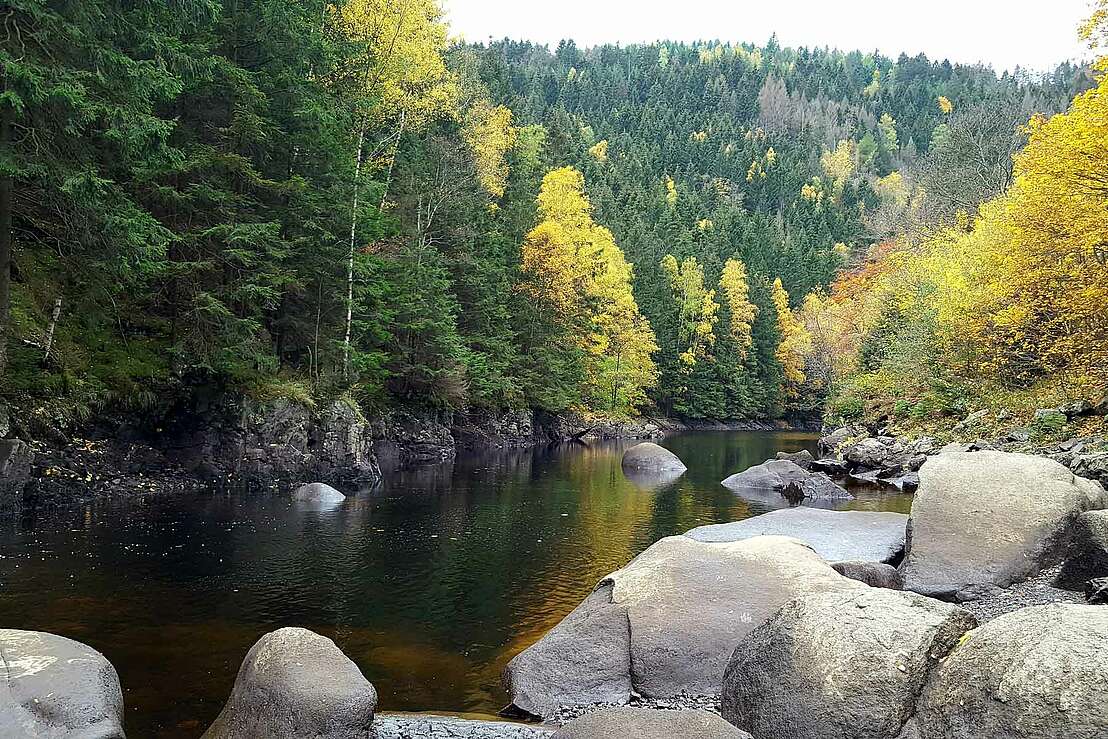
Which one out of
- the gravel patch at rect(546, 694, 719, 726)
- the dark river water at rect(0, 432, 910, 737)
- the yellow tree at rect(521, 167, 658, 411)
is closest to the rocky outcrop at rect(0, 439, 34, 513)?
the dark river water at rect(0, 432, 910, 737)

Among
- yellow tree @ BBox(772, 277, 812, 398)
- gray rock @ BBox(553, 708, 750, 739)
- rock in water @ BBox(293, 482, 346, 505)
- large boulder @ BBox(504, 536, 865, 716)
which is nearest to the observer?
gray rock @ BBox(553, 708, 750, 739)

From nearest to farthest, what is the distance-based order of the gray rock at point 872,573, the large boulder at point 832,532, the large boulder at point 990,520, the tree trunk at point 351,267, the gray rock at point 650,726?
the gray rock at point 650,726, the large boulder at point 990,520, the gray rock at point 872,573, the large boulder at point 832,532, the tree trunk at point 351,267

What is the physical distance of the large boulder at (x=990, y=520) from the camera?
12.1 meters

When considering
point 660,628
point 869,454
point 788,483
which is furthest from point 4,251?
point 869,454

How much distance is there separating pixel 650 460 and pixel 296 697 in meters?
27.6

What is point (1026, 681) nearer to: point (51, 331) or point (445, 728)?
point (445, 728)

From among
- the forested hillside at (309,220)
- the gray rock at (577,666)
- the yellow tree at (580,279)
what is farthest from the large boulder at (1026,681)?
the yellow tree at (580,279)

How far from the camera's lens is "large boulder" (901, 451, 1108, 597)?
39.8ft

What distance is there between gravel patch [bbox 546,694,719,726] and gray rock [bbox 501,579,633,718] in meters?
0.10

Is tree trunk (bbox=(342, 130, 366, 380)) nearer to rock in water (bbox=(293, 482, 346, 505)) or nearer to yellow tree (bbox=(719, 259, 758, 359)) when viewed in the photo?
rock in water (bbox=(293, 482, 346, 505))

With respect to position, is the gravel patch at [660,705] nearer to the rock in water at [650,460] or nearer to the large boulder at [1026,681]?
the large boulder at [1026,681]

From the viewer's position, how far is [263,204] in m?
25.4

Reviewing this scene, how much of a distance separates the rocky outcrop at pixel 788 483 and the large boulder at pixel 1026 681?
751 inches

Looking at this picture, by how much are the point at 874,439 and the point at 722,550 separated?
27.1 metres
